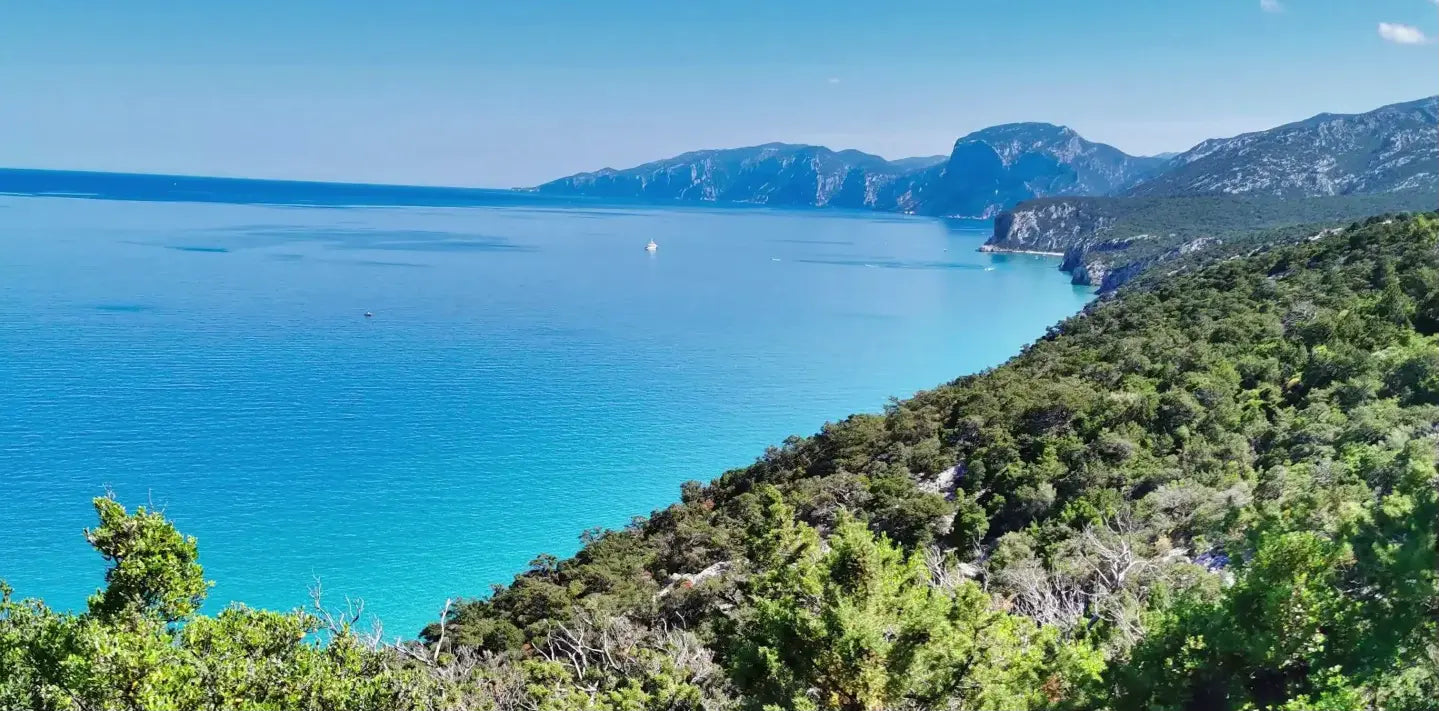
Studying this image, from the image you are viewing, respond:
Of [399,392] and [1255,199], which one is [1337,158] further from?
[399,392]

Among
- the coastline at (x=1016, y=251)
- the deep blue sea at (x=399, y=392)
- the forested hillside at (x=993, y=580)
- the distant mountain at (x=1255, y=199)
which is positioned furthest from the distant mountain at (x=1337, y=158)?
the forested hillside at (x=993, y=580)

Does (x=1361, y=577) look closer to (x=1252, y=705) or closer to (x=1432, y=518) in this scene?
(x=1432, y=518)

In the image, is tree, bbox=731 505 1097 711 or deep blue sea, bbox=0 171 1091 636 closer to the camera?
tree, bbox=731 505 1097 711

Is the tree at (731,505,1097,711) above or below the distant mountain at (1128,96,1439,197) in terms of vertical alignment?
below

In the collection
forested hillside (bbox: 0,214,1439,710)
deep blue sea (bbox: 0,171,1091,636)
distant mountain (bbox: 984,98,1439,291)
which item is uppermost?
distant mountain (bbox: 984,98,1439,291)

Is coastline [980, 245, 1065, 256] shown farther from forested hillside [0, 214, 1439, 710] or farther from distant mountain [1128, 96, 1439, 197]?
forested hillside [0, 214, 1439, 710]

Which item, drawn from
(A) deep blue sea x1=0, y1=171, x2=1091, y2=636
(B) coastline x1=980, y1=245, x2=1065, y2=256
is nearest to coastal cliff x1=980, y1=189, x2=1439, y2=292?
(B) coastline x1=980, y1=245, x2=1065, y2=256

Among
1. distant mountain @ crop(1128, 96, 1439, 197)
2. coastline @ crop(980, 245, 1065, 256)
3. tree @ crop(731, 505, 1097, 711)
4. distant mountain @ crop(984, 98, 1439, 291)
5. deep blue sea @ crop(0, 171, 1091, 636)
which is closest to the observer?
tree @ crop(731, 505, 1097, 711)

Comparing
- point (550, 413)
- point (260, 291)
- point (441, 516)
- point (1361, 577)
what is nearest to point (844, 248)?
point (260, 291)
